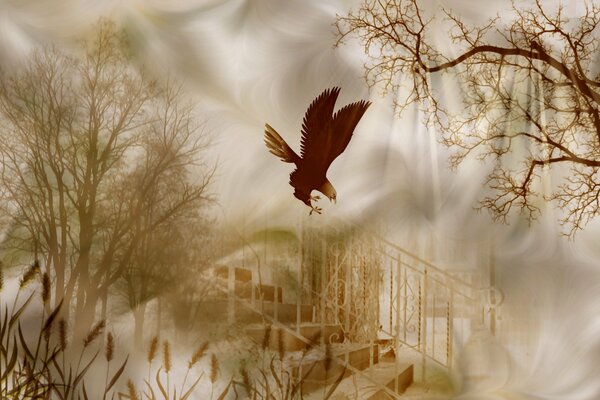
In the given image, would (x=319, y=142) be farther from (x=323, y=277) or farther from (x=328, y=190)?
(x=323, y=277)

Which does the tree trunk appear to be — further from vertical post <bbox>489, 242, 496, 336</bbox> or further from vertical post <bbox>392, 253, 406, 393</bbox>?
vertical post <bbox>489, 242, 496, 336</bbox>

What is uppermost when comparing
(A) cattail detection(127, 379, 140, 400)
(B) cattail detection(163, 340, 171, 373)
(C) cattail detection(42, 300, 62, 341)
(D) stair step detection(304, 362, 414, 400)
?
(C) cattail detection(42, 300, 62, 341)

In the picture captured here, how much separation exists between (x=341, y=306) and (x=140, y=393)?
0.62 m

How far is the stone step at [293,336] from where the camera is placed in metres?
1.70

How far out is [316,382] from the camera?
66.4 inches

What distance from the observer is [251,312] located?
1720 mm

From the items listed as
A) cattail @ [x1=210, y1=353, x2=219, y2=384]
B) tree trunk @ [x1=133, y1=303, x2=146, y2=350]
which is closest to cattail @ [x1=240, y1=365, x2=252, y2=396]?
cattail @ [x1=210, y1=353, x2=219, y2=384]

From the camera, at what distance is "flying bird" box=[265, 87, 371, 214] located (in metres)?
1.73

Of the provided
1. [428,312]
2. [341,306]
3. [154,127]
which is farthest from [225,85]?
[428,312]

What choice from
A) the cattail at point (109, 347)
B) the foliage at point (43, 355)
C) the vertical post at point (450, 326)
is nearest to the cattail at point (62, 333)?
the foliage at point (43, 355)

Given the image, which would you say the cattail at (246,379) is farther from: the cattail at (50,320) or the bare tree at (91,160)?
the cattail at (50,320)

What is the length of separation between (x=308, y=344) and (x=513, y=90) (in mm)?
894

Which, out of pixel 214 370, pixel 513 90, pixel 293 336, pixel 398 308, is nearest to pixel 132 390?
pixel 214 370

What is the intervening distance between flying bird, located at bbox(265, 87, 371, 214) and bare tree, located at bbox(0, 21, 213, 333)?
240 millimetres
